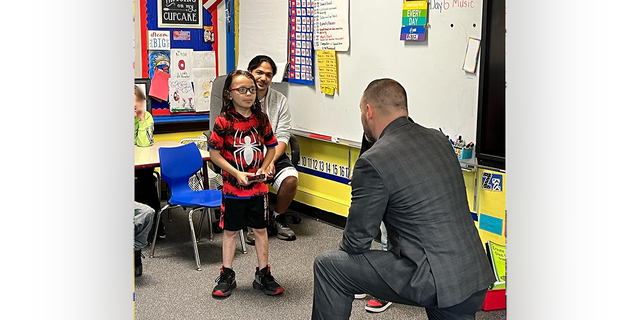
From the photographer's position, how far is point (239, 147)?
134 inches

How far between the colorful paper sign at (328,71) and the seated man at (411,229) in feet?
7.51

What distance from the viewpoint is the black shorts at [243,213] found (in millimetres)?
3436

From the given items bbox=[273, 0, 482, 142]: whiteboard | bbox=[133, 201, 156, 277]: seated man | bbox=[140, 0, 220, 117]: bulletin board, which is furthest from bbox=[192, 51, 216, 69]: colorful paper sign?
bbox=[133, 201, 156, 277]: seated man

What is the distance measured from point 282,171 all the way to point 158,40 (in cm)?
189

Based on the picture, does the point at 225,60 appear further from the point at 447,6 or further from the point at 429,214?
the point at 429,214

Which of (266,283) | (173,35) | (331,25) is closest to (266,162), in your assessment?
→ (266,283)

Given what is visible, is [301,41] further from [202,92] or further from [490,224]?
[490,224]

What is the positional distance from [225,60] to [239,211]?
277 centimetres

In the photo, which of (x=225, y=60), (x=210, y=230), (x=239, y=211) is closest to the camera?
(x=239, y=211)

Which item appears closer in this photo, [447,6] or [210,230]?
[447,6]
